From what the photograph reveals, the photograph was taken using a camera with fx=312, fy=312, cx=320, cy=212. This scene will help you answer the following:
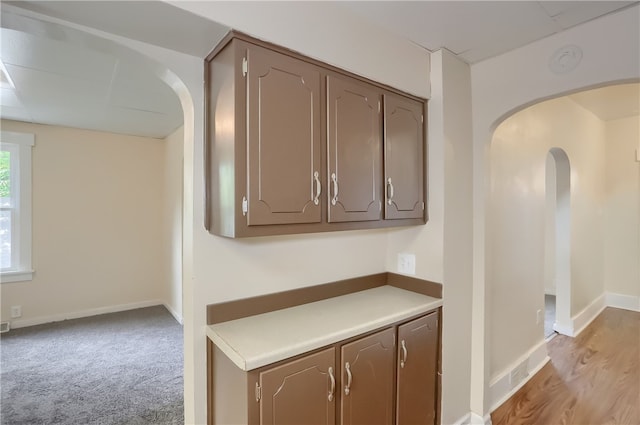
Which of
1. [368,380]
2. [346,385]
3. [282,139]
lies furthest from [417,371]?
[282,139]

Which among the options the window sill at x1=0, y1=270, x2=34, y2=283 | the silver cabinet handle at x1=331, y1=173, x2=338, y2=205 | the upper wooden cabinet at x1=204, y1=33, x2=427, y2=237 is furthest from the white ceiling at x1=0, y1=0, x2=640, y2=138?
the window sill at x1=0, y1=270, x2=34, y2=283

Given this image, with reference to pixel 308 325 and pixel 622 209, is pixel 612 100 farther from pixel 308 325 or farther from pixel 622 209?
pixel 308 325

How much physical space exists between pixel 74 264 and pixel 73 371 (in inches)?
71.1

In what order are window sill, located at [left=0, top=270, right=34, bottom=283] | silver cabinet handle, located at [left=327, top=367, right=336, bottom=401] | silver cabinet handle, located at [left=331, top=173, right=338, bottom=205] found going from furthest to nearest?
window sill, located at [left=0, top=270, right=34, bottom=283] < silver cabinet handle, located at [left=331, top=173, right=338, bottom=205] < silver cabinet handle, located at [left=327, top=367, right=336, bottom=401]

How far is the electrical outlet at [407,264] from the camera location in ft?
6.87

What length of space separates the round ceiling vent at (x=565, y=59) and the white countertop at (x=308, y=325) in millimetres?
1522

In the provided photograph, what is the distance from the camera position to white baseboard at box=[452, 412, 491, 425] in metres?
2.10

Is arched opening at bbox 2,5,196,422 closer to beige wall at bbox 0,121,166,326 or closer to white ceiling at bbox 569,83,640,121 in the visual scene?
beige wall at bbox 0,121,166,326

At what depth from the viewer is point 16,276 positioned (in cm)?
374

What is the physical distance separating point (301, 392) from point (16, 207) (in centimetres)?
444

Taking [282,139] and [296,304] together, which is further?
[296,304]

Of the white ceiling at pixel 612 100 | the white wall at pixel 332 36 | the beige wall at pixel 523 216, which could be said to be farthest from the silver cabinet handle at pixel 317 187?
the white ceiling at pixel 612 100

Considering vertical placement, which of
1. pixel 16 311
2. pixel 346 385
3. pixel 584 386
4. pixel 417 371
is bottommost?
pixel 584 386

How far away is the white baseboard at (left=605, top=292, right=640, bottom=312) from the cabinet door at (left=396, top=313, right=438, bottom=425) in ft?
14.3
